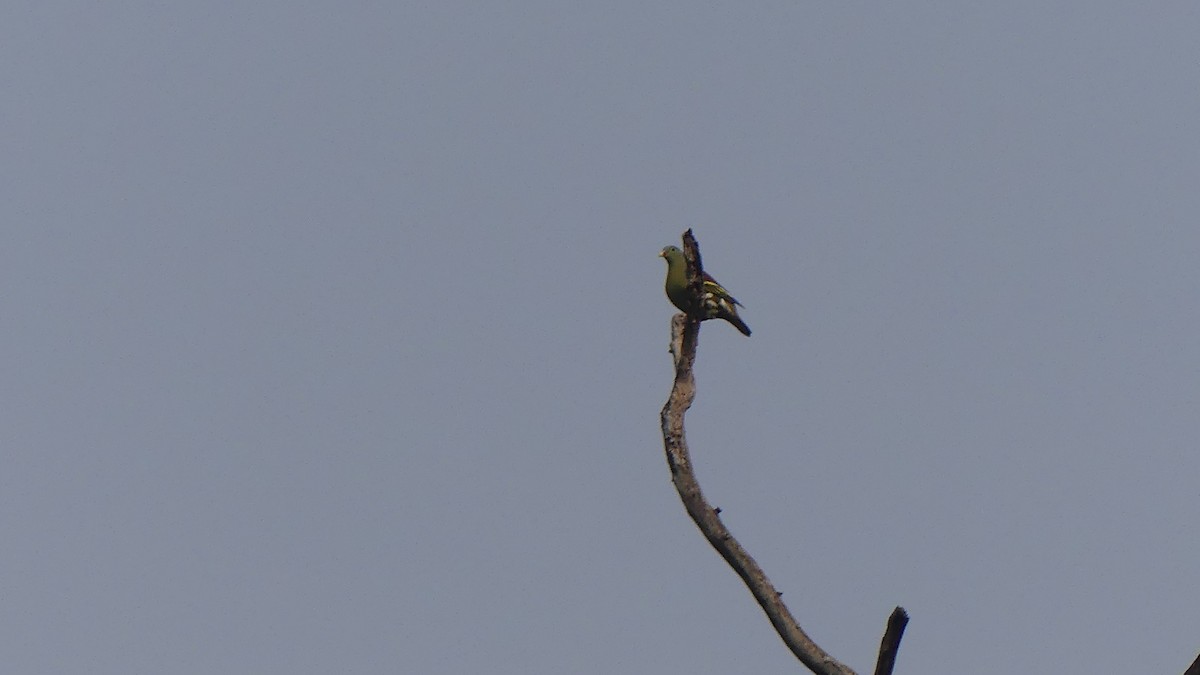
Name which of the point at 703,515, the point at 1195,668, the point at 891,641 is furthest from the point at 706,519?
the point at 1195,668

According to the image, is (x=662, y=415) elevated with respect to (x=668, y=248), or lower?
lower

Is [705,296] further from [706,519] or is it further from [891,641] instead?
[891,641]

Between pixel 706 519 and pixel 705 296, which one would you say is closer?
pixel 706 519

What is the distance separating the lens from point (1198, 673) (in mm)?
9258

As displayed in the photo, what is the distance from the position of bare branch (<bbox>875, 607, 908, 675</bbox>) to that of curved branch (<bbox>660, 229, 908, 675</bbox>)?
80 centimetres

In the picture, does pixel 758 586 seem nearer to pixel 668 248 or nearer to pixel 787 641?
pixel 787 641

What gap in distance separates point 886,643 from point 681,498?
2232 millimetres

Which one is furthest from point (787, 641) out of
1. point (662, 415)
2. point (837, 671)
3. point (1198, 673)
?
point (1198, 673)

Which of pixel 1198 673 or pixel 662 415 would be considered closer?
pixel 1198 673

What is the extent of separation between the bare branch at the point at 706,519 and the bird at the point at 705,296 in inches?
23.9

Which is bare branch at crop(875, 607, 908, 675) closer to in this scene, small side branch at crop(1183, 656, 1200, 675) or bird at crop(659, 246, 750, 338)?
small side branch at crop(1183, 656, 1200, 675)

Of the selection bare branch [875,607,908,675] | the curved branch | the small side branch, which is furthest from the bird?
the small side branch

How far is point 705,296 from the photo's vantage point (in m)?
12.4

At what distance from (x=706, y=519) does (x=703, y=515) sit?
0.04m
